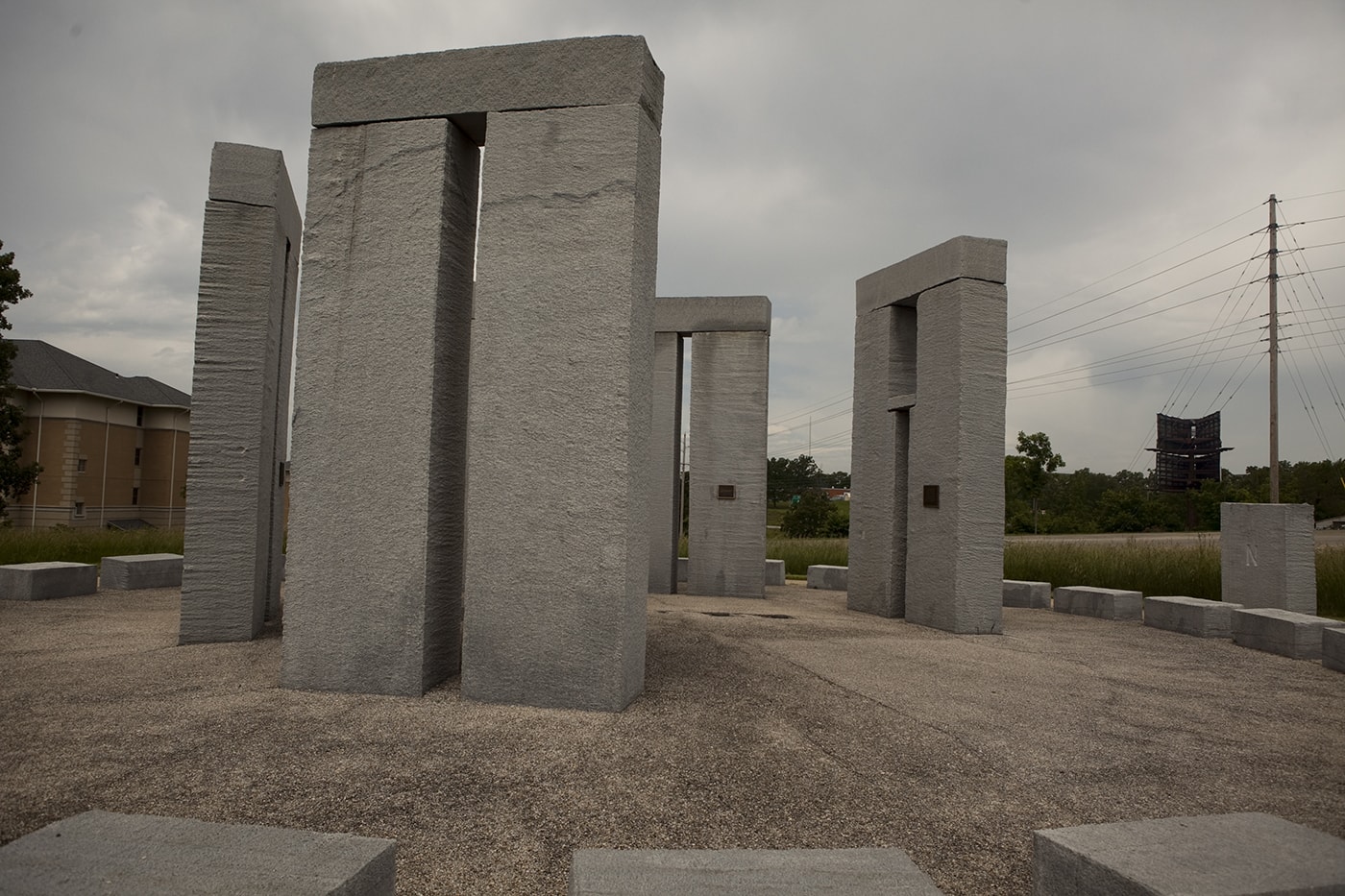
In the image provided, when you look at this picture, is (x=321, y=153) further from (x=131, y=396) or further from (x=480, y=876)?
(x=131, y=396)

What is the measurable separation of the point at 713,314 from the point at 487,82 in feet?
22.1

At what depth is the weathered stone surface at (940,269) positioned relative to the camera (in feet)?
27.4

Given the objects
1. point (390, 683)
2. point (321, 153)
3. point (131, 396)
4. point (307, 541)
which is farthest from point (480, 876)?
point (131, 396)

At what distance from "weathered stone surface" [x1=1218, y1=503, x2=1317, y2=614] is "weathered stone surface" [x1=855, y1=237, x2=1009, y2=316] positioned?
14.5 feet

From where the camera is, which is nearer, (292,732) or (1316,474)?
(292,732)

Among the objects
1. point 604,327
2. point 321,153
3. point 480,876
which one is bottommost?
point 480,876

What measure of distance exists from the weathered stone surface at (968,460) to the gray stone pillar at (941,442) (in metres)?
0.01

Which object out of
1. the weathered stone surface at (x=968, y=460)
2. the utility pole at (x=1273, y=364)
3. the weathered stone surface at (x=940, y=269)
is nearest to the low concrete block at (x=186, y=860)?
the weathered stone surface at (x=968, y=460)

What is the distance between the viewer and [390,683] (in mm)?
4832

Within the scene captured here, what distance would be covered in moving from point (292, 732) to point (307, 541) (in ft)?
4.38

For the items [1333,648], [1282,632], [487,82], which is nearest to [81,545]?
[487,82]

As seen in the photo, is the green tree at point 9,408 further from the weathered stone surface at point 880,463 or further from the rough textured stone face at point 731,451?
the weathered stone surface at point 880,463

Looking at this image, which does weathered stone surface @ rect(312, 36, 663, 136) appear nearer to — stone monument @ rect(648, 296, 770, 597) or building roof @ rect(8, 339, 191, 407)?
stone monument @ rect(648, 296, 770, 597)

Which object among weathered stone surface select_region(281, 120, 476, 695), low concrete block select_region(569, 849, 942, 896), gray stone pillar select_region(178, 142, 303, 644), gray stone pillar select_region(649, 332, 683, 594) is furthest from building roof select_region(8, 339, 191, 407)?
low concrete block select_region(569, 849, 942, 896)
